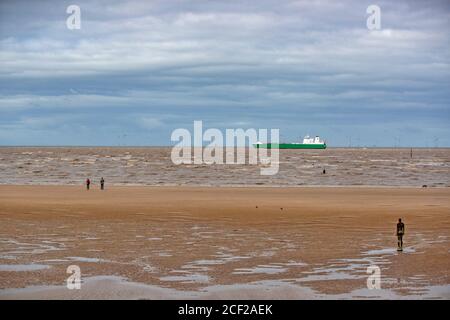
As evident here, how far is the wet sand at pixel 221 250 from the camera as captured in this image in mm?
18969

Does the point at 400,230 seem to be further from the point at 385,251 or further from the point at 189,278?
the point at 189,278

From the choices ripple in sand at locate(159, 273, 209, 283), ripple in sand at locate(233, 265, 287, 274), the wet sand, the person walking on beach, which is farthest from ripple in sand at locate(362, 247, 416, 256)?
ripple in sand at locate(159, 273, 209, 283)

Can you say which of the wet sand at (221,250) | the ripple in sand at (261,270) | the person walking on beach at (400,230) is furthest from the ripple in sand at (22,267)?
the person walking on beach at (400,230)

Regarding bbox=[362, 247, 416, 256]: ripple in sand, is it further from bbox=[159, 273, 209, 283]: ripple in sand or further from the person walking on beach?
bbox=[159, 273, 209, 283]: ripple in sand

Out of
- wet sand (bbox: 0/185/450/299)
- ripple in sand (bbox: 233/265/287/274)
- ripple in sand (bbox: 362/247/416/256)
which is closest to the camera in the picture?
wet sand (bbox: 0/185/450/299)

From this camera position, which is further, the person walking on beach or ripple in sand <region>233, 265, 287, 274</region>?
the person walking on beach

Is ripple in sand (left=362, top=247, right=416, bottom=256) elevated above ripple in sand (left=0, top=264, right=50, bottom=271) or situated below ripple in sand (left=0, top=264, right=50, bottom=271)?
below

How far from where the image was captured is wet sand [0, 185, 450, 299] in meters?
19.0

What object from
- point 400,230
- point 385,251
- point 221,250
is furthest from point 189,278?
point 400,230

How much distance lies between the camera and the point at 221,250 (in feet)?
84.4

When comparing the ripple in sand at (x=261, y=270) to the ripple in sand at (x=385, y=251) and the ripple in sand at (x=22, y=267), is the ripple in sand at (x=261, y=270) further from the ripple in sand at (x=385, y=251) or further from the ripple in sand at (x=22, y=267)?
the ripple in sand at (x=22, y=267)
